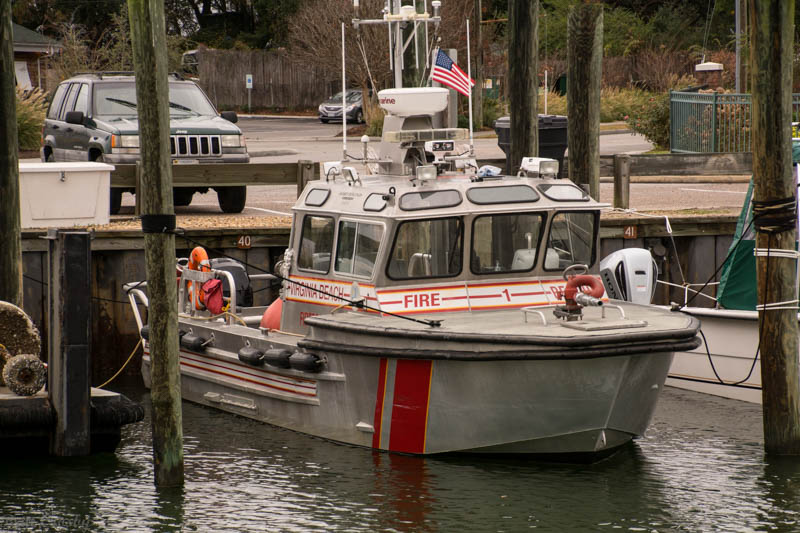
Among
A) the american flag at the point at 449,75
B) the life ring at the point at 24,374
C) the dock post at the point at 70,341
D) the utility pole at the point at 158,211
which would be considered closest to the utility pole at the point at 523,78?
the american flag at the point at 449,75

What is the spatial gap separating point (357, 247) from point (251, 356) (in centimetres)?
147

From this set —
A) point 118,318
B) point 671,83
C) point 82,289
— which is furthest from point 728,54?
point 82,289

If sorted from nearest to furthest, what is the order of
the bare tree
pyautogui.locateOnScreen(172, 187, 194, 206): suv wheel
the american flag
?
1. the american flag
2. pyautogui.locateOnScreen(172, 187, 194, 206): suv wheel
3. the bare tree

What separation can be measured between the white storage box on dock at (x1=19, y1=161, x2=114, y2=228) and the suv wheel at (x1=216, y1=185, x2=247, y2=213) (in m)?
2.71

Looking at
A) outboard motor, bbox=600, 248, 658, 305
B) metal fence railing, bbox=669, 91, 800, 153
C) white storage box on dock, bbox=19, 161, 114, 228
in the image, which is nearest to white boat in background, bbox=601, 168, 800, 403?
outboard motor, bbox=600, 248, 658, 305

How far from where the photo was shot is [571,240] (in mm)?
11188

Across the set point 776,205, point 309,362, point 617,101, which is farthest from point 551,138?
point 617,101

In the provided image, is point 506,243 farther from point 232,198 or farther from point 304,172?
point 232,198

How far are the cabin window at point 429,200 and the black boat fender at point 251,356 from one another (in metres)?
1.99

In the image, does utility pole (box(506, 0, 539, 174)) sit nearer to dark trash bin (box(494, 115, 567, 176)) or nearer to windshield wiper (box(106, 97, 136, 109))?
dark trash bin (box(494, 115, 567, 176))

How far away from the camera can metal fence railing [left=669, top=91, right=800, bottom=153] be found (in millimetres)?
24984

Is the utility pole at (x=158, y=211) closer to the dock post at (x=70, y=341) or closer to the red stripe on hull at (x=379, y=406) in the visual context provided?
the dock post at (x=70, y=341)

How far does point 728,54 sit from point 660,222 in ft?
97.8

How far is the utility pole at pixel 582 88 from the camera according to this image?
14656 mm
